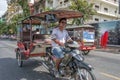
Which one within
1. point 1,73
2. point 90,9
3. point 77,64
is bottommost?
point 1,73

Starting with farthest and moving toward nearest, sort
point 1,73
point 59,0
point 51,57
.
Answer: point 59,0
point 1,73
point 51,57

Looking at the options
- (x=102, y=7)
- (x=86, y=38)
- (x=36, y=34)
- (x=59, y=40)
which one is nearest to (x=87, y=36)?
(x=86, y=38)

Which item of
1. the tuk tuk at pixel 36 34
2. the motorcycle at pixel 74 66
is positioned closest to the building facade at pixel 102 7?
the tuk tuk at pixel 36 34

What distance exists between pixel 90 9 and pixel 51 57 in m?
22.5

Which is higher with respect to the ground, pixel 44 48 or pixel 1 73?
pixel 44 48

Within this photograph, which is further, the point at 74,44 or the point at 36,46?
the point at 36,46

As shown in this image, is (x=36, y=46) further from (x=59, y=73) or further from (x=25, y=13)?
(x=25, y=13)

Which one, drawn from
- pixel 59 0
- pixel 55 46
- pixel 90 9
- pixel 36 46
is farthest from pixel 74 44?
pixel 59 0

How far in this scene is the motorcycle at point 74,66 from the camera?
6.02 m

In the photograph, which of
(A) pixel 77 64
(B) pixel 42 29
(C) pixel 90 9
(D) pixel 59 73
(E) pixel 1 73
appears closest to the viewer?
(A) pixel 77 64

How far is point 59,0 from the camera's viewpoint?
160 ft

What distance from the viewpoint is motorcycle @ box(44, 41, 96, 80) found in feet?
19.7

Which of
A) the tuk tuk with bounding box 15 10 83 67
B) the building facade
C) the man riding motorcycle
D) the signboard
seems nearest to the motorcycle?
the man riding motorcycle

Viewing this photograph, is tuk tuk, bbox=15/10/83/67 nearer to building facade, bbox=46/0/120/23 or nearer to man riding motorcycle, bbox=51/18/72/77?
man riding motorcycle, bbox=51/18/72/77
